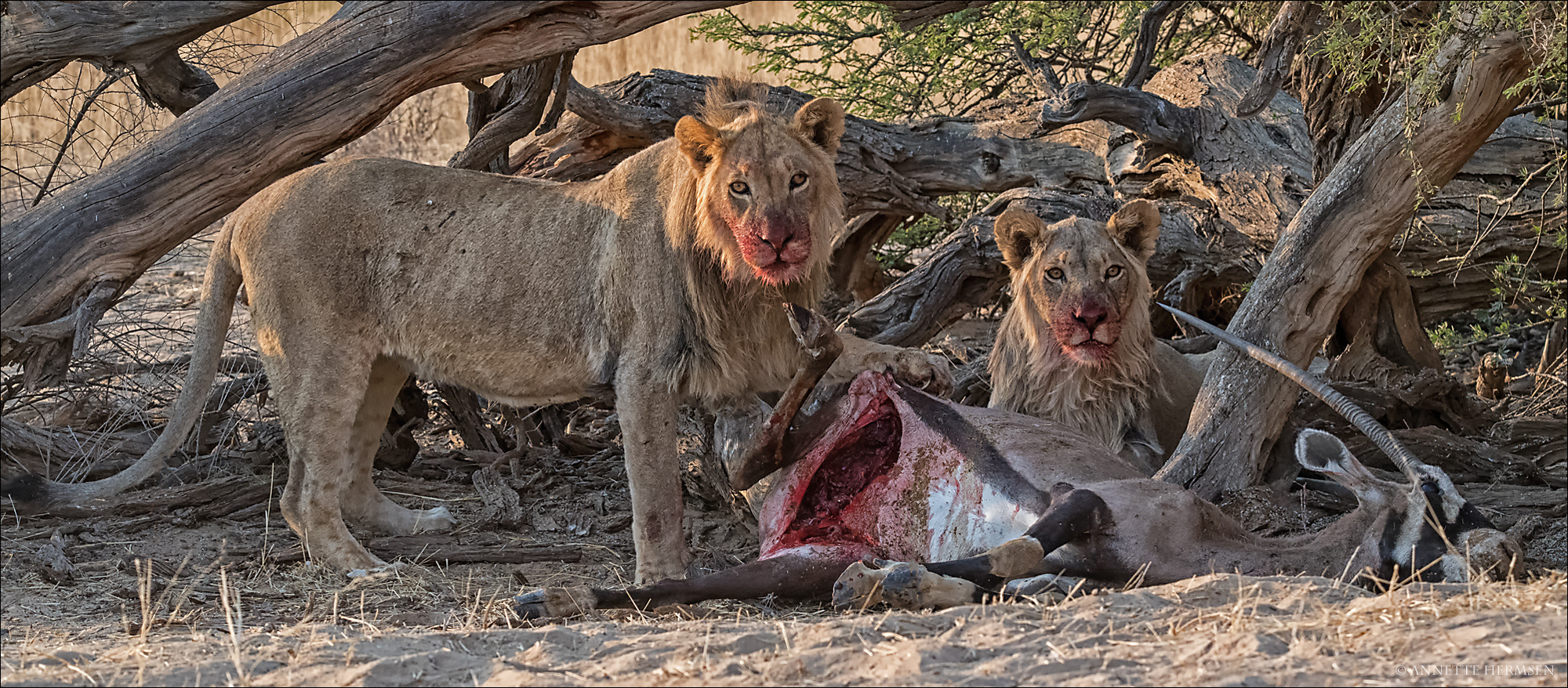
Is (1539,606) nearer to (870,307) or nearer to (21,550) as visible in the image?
(870,307)

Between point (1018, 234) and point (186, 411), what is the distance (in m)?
3.57

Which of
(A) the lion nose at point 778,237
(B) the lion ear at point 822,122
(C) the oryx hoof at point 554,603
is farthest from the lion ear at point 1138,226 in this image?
(C) the oryx hoof at point 554,603

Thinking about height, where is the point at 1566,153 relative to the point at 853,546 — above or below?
above

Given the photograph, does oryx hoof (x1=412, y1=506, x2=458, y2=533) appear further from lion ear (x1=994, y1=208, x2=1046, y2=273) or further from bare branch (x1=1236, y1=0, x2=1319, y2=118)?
bare branch (x1=1236, y1=0, x2=1319, y2=118)

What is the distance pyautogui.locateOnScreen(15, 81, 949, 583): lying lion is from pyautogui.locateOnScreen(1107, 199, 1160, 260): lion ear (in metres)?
1.12

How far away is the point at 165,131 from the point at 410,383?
8.76ft

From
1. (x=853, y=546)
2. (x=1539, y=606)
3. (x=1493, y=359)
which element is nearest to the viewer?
(x=1539, y=606)

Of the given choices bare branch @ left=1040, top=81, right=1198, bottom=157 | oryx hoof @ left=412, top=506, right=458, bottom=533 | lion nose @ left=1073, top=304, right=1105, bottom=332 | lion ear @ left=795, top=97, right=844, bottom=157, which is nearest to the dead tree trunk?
lion ear @ left=795, top=97, right=844, bottom=157

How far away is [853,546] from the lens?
4.77m

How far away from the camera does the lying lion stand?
198 inches

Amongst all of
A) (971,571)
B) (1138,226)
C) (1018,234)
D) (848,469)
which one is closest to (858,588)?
(971,571)

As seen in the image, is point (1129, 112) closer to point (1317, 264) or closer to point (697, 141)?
point (1317, 264)

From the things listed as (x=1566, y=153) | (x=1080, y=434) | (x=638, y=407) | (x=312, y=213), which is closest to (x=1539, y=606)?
(x=1080, y=434)

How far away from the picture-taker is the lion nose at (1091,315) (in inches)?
211
